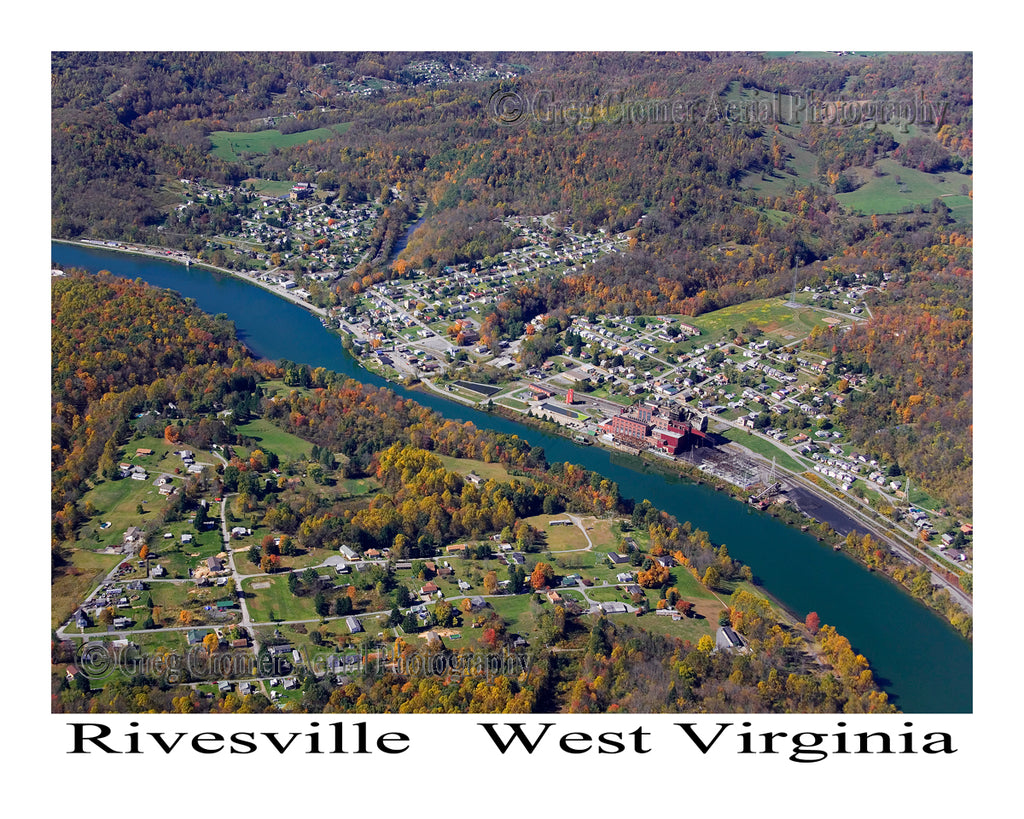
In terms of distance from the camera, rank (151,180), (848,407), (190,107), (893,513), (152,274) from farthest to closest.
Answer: (190,107)
(151,180)
(152,274)
(848,407)
(893,513)

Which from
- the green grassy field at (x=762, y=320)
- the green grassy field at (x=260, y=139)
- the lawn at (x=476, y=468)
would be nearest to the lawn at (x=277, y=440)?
the lawn at (x=476, y=468)

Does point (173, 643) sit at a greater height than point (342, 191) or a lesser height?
lesser

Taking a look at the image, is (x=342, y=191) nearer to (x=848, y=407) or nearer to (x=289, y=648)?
(x=848, y=407)

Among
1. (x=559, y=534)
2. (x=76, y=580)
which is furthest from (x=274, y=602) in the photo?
(x=559, y=534)

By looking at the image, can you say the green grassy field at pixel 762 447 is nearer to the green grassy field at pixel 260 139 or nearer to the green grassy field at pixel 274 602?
the green grassy field at pixel 274 602

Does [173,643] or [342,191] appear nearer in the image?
[173,643]

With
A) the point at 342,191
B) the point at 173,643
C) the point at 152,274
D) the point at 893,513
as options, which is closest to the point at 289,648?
the point at 173,643

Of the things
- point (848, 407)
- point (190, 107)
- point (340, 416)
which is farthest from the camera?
point (190, 107)

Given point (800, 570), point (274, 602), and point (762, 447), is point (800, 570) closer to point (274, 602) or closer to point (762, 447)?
point (762, 447)
